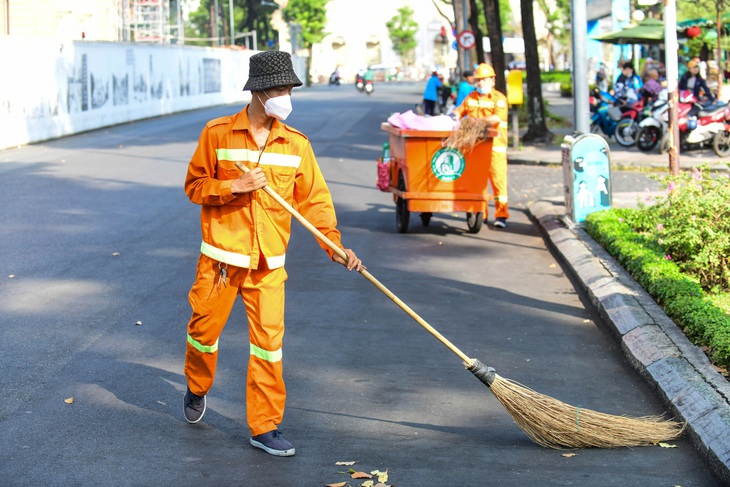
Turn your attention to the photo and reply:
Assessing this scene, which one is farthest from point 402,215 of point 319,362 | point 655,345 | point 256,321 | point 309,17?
point 309,17

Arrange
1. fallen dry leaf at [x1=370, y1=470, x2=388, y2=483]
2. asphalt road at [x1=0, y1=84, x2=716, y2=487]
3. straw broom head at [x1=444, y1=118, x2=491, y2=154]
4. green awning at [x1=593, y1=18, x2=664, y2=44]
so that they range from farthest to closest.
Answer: green awning at [x1=593, y1=18, x2=664, y2=44], straw broom head at [x1=444, y1=118, x2=491, y2=154], asphalt road at [x1=0, y1=84, x2=716, y2=487], fallen dry leaf at [x1=370, y1=470, x2=388, y2=483]

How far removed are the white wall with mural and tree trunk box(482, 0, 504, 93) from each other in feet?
33.3

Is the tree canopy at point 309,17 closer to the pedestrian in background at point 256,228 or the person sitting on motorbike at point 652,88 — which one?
the person sitting on motorbike at point 652,88

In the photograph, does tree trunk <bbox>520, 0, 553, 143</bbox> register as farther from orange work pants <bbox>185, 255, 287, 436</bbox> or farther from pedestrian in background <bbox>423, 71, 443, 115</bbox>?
orange work pants <bbox>185, 255, 287, 436</bbox>

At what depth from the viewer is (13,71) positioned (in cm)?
2428

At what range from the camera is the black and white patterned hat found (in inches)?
202

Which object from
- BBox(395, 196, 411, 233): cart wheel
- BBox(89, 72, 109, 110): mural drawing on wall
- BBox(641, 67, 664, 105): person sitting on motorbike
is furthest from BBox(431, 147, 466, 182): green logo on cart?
BBox(89, 72, 109, 110): mural drawing on wall

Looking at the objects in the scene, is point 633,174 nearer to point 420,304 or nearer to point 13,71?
point 420,304

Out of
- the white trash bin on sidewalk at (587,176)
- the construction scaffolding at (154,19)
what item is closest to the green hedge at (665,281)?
the white trash bin on sidewalk at (587,176)

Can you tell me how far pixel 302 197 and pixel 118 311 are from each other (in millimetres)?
3343

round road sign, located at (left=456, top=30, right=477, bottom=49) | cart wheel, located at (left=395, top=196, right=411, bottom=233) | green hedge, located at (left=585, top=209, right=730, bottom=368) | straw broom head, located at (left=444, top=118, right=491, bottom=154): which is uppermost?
round road sign, located at (left=456, top=30, right=477, bottom=49)

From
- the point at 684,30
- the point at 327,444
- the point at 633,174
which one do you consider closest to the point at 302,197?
the point at 327,444

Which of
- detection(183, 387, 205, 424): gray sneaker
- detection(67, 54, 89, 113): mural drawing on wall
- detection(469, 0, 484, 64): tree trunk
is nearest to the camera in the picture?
detection(183, 387, 205, 424): gray sneaker

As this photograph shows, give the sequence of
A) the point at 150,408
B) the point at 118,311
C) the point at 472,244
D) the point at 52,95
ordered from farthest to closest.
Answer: the point at 52,95, the point at 472,244, the point at 118,311, the point at 150,408
